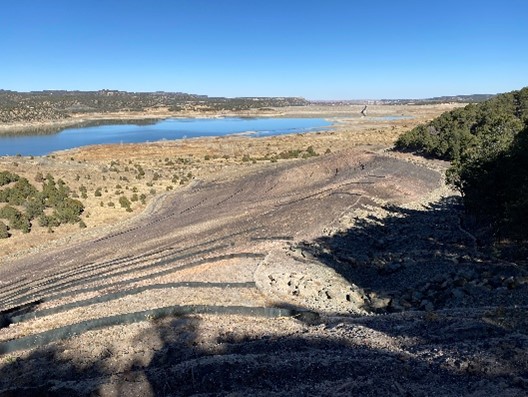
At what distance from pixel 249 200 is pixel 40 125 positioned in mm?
136041

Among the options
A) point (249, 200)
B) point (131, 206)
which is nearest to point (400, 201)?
point (249, 200)

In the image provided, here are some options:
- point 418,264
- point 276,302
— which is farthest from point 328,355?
point 418,264

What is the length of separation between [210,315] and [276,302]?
2.96 meters

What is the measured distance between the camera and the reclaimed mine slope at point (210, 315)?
1016 cm

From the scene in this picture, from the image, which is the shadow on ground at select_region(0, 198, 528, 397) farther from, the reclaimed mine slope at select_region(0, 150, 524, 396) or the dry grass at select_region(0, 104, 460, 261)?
the dry grass at select_region(0, 104, 460, 261)

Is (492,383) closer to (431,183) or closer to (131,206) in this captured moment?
(431,183)

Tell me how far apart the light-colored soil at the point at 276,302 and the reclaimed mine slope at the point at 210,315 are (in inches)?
2.6

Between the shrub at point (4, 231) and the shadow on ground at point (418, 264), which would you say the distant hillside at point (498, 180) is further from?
the shrub at point (4, 231)

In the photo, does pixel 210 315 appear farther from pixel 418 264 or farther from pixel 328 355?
pixel 418 264

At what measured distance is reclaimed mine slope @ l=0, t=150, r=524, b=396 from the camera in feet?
33.3

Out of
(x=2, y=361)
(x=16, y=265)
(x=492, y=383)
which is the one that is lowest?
(x=16, y=265)

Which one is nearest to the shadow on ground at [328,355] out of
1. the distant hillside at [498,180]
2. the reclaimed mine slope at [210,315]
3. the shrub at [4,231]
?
the reclaimed mine slope at [210,315]

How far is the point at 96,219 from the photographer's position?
131 feet

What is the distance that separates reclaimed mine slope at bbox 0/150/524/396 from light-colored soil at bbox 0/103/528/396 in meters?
0.07
